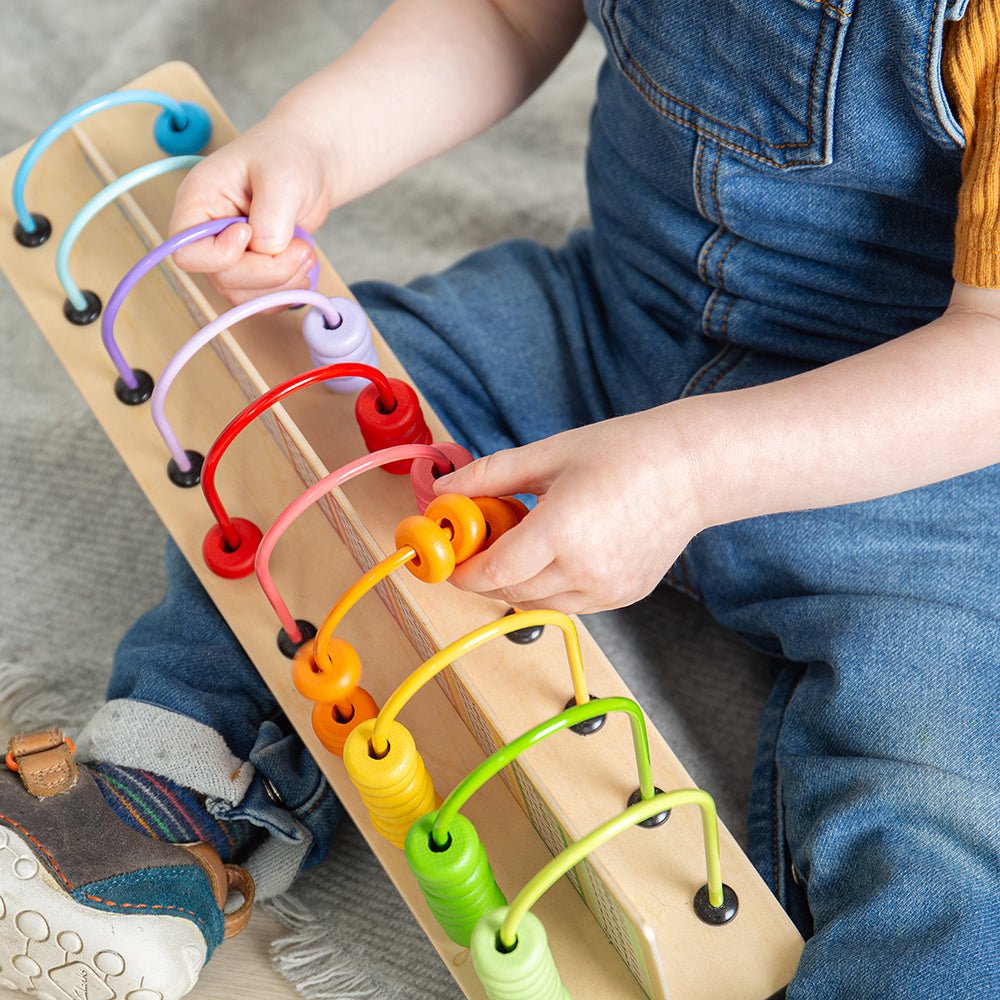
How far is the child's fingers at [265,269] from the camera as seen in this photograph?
700mm

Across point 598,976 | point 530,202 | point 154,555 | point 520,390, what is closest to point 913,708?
point 598,976

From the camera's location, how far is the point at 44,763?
0.64 m

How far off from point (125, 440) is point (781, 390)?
39 cm

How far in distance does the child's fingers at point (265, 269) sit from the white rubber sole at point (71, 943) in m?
0.31

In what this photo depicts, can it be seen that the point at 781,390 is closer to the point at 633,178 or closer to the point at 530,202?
the point at 633,178

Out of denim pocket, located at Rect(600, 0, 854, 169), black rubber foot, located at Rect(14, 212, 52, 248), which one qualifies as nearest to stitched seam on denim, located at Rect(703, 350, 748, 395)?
denim pocket, located at Rect(600, 0, 854, 169)

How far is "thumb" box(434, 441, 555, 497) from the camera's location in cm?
57

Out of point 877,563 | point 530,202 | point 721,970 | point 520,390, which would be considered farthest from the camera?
point 530,202

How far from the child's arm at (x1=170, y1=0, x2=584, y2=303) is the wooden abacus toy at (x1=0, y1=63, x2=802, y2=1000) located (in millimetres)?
25

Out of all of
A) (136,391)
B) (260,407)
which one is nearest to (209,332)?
(260,407)

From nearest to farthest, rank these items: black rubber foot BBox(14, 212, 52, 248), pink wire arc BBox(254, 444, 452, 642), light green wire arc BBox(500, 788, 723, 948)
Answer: light green wire arc BBox(500, 788, 723, 948) → pink wire arc BBox(254, 444, 452, 642) → black rubber foot BBox(14, 212, 52, 248)

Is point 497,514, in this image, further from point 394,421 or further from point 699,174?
point 699,174

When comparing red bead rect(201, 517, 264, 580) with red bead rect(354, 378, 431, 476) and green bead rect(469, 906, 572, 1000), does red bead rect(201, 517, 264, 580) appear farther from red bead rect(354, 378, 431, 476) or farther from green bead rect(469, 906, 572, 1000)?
green bead rect(469, 906, 572, 1000)

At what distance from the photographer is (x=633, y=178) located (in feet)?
2.57
